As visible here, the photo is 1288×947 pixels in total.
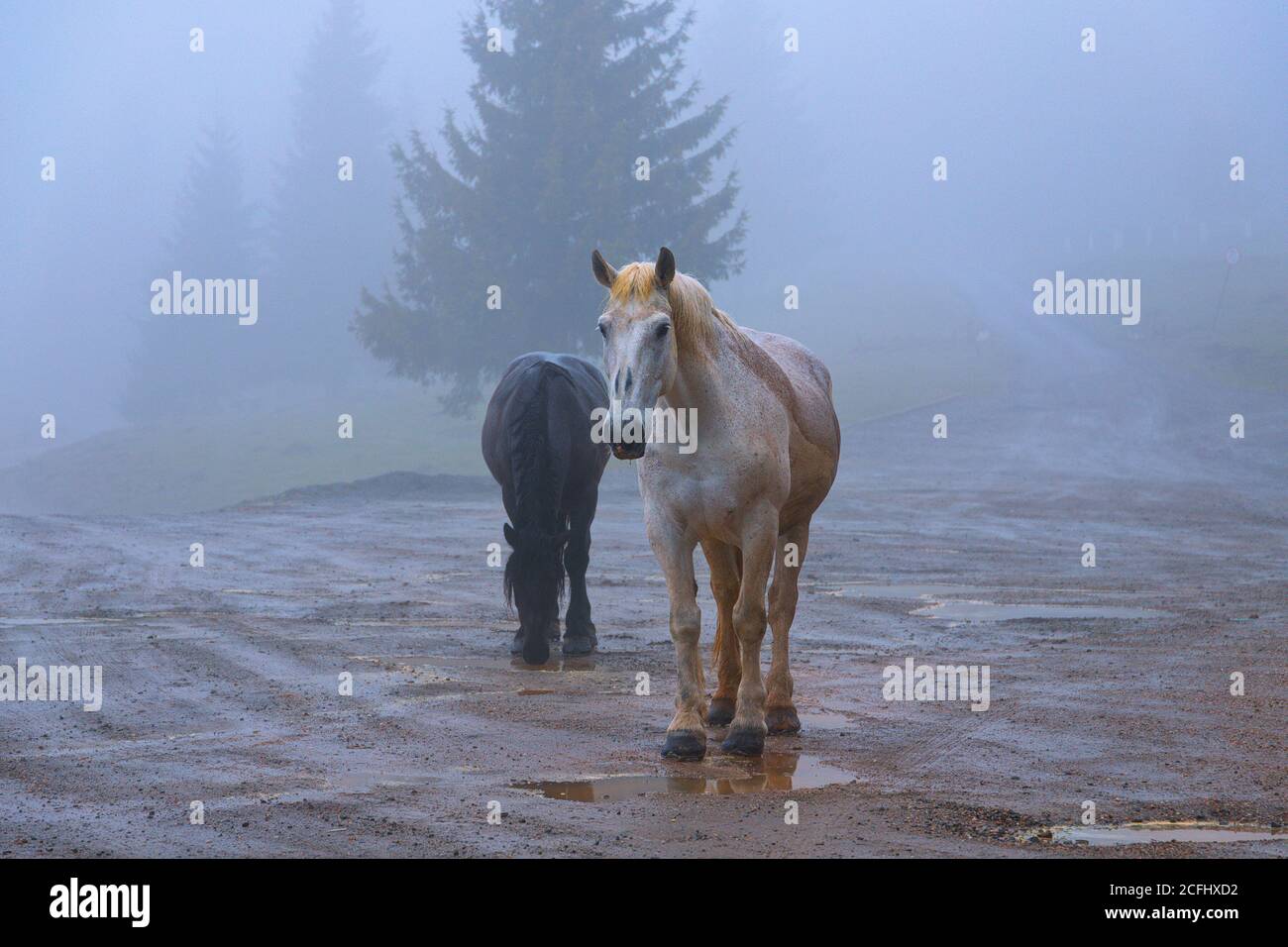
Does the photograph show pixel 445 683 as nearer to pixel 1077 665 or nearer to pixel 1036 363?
pixel 1077 665

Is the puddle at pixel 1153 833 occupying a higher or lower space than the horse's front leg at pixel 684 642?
lower

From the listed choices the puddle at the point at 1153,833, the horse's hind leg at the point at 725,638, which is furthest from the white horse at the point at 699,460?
the puddle at the point at 1153,833

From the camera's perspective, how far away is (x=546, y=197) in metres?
36.9

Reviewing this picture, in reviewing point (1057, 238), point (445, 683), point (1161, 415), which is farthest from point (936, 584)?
point (1057, 238)

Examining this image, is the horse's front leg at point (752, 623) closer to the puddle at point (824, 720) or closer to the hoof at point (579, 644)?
the puddle at point (824, 720)

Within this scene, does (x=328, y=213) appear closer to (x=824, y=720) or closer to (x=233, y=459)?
(x=233, y=459)

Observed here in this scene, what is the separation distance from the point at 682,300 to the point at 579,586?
4.74 meters

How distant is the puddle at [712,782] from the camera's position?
6.62 meters

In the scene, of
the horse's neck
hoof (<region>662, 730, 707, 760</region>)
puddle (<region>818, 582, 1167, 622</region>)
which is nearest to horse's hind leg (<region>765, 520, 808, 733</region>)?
hoof (<region>662, 730, 707, 760</region>)

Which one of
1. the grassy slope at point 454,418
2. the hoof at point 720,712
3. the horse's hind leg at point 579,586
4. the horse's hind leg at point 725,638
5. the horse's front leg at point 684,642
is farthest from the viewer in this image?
the grassy slope at point 454,418

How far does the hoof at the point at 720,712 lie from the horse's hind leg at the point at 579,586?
3.01 m

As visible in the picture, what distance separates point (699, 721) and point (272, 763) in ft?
7.24

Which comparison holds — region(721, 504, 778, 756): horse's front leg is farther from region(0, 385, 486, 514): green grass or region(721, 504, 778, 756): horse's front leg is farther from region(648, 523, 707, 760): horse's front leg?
region(0, 385, 486, 514): green grass

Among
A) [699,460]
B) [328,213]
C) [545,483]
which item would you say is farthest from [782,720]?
[328,213]
